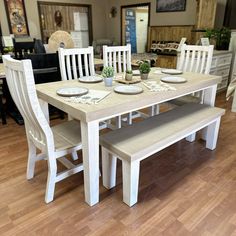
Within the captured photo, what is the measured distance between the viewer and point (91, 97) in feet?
5.09

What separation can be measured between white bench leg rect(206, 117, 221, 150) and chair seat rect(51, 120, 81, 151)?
1374 millimetres

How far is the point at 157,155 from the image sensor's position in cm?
228

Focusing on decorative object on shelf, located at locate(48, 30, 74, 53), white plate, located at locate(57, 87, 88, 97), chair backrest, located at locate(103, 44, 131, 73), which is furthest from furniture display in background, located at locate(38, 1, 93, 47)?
white plate, located at locate(57, 87, 88, 97)

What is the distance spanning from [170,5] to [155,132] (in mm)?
5321

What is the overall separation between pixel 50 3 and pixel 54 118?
4.71 metres

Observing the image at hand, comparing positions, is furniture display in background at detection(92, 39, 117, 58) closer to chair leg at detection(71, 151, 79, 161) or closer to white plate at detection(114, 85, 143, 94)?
chair leg at detection(71, 151, 79, 161)

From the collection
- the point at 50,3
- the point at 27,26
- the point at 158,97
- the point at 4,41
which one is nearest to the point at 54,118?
the point at 158,97

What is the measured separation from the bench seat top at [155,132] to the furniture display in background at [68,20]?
575 centimetres

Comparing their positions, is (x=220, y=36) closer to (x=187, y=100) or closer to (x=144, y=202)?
(x=187, y=100)

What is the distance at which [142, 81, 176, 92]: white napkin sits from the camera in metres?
1.75

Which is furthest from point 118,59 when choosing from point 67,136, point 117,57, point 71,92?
point 67,136

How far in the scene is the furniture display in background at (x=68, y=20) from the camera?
6.44 metres

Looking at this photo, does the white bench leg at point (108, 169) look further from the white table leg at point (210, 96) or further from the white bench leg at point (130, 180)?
the white table leg at point (210, 96)

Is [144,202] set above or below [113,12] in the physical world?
below
